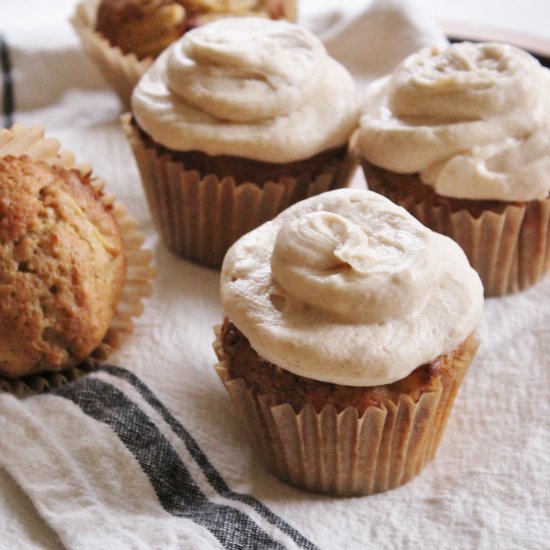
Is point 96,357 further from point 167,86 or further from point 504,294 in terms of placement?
point 504,294

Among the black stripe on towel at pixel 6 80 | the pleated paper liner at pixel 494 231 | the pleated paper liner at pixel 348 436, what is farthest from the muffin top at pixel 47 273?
the black stripe on towel at pixel 6 80

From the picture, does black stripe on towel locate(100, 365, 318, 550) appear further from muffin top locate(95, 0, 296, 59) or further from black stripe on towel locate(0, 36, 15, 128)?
black stripe on towel locate(0, 36, 15, 128)

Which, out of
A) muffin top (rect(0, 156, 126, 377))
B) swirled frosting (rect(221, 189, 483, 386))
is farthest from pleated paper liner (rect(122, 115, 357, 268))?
swirled frosting (rect(221, 189, 483, 386))

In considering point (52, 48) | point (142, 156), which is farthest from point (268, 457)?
point (52, 48)

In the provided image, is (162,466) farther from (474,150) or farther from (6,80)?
(6,80)

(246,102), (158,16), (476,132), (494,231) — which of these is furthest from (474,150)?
(158,16)

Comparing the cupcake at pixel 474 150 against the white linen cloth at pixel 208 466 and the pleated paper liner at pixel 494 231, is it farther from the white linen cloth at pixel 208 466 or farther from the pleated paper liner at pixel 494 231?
the white linen cloth at pixel 208 466
